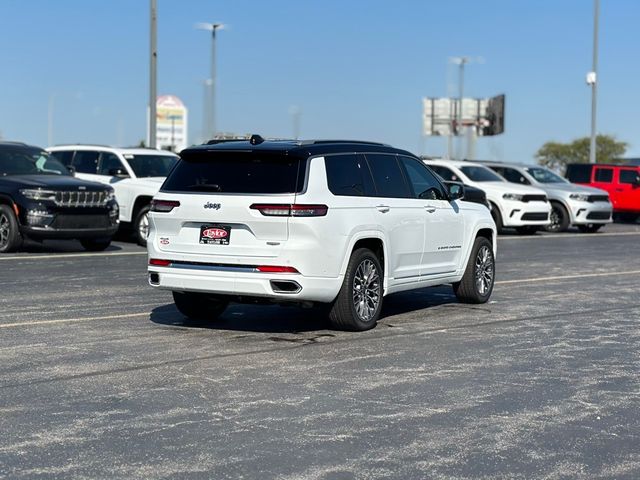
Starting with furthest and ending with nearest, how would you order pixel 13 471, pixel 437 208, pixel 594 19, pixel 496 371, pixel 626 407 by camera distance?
1. pixel 594 19
2. pixel 437 208
3. pixel 496 371
4. pixel 626 407
5. pixel 13 471

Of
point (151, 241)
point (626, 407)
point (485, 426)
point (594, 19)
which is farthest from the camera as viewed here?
point (594, 19)

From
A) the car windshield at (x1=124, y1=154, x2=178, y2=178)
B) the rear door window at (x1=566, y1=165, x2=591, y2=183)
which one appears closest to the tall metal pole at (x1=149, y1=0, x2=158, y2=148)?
the car windshield at (x1=124, y1=154, x2=178, y2=178)

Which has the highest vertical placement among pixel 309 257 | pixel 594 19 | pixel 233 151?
pixel 594 19

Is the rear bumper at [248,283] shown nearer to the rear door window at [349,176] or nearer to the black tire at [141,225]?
the rear door window at [349,176]

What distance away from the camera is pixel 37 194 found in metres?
17.8

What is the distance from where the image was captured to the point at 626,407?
708 centimetres

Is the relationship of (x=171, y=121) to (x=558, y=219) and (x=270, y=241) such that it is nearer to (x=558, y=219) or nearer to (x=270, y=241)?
(x=558, y=219)

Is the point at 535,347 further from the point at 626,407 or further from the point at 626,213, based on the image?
the point at 626,213

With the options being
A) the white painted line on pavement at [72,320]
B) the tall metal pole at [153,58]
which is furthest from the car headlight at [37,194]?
the tall metal pole at [153,58]

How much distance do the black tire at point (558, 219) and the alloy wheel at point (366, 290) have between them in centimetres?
1890

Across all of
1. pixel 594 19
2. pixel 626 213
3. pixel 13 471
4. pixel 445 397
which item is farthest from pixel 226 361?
pixel 594 19

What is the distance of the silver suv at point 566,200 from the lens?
28.2 meters

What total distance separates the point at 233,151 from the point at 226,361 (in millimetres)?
2165

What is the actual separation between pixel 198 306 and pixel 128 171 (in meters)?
11.1
